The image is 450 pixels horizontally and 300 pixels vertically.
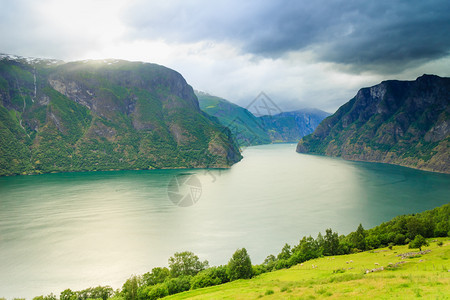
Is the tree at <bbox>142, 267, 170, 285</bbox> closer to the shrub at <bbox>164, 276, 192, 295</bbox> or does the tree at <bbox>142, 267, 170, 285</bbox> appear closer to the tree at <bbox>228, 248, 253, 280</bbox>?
the shrub at <bbox>164, 276, 192, 295</bbox>

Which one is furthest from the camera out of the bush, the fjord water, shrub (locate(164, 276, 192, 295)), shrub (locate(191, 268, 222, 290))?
the fjord water

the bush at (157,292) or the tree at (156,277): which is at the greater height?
the bush at (157,292)

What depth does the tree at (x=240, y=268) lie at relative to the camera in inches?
1444

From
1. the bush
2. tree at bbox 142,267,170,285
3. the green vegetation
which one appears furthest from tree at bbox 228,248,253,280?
tree at bbox 142,267,170,285

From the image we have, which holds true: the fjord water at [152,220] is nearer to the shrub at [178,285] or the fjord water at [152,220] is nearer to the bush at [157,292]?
the bush at [157,292]

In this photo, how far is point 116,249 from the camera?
198ft

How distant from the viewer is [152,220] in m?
78.4

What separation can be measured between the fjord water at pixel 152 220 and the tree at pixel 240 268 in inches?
669

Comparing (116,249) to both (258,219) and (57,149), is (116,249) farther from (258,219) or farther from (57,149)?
(57,149)

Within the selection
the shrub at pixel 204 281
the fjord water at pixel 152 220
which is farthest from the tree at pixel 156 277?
the fjord water at pixel 152 220

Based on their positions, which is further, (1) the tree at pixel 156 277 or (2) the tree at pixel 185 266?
(2) the tree at pixel 185 266

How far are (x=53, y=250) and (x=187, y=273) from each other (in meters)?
37.4

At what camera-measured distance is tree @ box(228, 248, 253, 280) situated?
3669 centimetres

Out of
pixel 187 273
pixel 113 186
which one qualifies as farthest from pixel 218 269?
pixel 113 186
